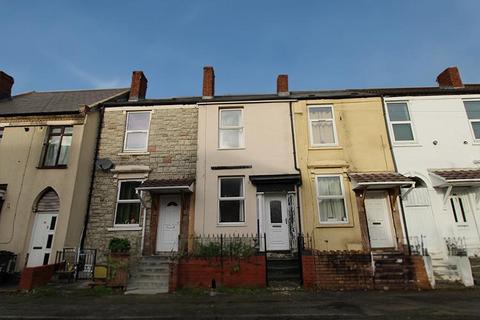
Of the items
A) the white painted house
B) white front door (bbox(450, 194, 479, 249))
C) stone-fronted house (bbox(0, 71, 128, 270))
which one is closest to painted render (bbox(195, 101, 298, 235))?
the white painted house

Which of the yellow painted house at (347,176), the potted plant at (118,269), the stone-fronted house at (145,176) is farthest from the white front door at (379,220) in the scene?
the potted plant at (118,269)

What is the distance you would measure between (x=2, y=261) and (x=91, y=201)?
3.44 metres

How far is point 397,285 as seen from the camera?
8.54m

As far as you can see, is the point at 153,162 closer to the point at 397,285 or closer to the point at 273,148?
the point at 273,148

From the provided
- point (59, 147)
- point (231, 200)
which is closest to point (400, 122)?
point (231, 200)

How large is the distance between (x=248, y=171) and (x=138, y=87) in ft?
24.0

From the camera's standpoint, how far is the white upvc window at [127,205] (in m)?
12.0

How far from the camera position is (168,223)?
11875mm

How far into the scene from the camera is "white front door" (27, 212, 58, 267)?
1124 centimetres

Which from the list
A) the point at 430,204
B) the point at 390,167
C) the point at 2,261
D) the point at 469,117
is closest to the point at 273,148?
the point at 390,167

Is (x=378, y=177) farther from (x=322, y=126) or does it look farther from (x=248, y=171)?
(x=248, y=171)

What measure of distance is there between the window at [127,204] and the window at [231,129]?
4.04m

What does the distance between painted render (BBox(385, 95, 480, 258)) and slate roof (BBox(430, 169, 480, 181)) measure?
0.24m

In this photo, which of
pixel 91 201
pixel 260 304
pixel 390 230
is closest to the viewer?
pixel 260 304
